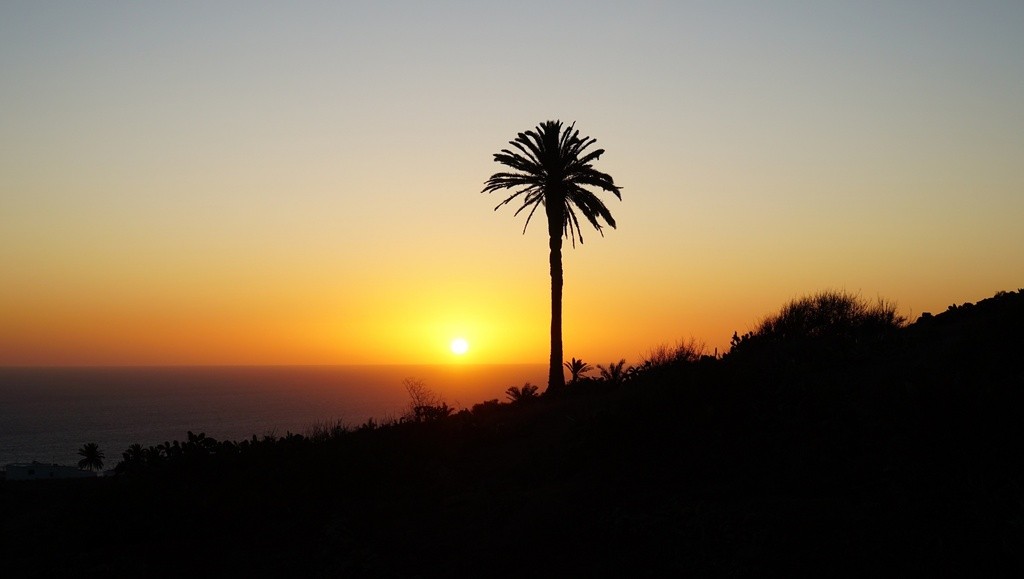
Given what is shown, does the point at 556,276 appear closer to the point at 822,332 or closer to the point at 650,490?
the point at 822,332

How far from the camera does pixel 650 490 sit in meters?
11.9

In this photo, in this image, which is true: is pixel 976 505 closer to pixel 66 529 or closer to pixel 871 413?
pixel 871 413

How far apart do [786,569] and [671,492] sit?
292 cm

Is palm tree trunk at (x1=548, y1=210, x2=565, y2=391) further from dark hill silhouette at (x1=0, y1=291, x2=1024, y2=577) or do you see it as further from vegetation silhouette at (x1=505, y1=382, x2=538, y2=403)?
dark hill silhouette at (x1=0, y1=291, x2=1024, y2=577)

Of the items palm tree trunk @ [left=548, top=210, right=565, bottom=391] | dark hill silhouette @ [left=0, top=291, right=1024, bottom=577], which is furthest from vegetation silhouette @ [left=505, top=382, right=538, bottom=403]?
dark hill silhouette @ [left=0, top=291, right=1024, bottom=577]

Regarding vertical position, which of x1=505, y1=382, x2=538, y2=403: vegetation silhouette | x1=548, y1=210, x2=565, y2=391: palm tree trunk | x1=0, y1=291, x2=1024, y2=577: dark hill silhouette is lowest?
x1=0, y1=291, x2=1024, y2=577: dark hill silhouette

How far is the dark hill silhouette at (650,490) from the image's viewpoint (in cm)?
952

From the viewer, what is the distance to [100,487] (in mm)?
15602

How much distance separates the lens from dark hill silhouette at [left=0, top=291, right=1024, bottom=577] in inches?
375

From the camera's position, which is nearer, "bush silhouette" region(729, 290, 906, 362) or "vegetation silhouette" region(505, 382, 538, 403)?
"bush silhouette" region(729, 290, 906, 362)

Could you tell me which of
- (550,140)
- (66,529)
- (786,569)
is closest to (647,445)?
(786,569)

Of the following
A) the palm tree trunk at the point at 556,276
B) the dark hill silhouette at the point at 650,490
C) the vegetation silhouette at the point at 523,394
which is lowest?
the dark hill silhouette at the point at 650,490

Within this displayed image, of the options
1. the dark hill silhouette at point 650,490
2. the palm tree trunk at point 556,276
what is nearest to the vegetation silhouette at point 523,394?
the palm tree trunk at point 556,276

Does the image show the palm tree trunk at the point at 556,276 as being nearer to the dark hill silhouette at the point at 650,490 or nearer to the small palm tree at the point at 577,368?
the small palm tree at the point at 577,368
